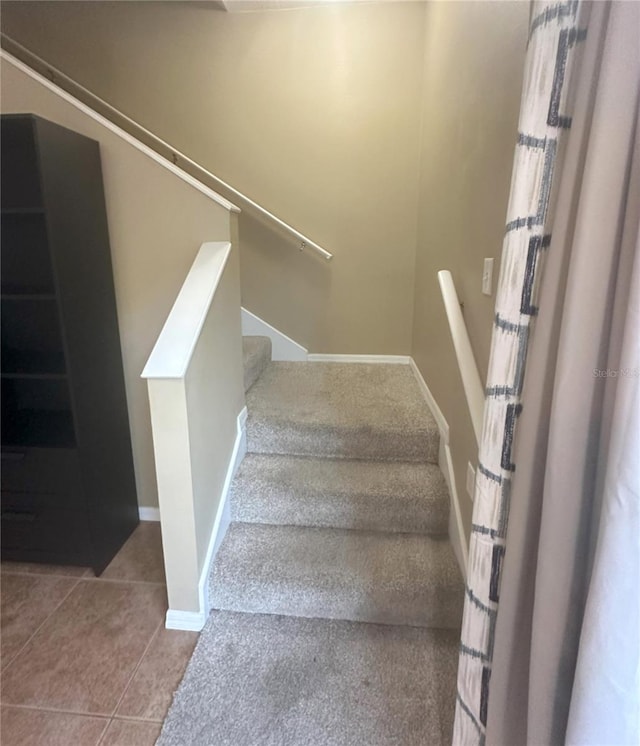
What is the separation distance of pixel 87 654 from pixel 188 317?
1.21 meters

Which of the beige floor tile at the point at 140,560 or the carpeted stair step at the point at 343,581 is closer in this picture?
the carpeted stair step at the point at 343,581

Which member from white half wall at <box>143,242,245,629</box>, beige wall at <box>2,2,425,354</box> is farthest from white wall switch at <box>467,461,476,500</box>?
beige wall at <box>2,2,425,354</box>

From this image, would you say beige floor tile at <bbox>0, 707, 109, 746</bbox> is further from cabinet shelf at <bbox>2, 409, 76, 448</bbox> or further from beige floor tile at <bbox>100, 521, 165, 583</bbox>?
cabinet shelf at <bbox>2, 409, 76, 448</bbox>

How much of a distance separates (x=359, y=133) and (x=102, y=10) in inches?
66.6

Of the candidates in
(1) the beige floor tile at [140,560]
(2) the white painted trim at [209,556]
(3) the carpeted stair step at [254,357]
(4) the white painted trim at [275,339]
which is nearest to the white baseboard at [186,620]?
(2) the white painted trim at [209,556]

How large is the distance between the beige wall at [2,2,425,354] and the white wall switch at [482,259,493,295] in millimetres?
1488

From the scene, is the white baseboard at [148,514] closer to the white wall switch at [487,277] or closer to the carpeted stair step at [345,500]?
the carpeted stair step at [345,500]

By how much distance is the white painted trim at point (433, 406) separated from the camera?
1.86 m

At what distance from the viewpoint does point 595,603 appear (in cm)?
63

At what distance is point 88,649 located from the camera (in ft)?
4.85

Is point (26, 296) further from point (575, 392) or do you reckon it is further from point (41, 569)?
point (575, 392)

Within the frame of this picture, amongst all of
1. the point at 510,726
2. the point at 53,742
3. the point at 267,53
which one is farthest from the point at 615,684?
the point at 267,53

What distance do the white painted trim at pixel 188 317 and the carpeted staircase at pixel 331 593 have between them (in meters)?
0.70

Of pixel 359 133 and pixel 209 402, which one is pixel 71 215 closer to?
pixel 209 402
